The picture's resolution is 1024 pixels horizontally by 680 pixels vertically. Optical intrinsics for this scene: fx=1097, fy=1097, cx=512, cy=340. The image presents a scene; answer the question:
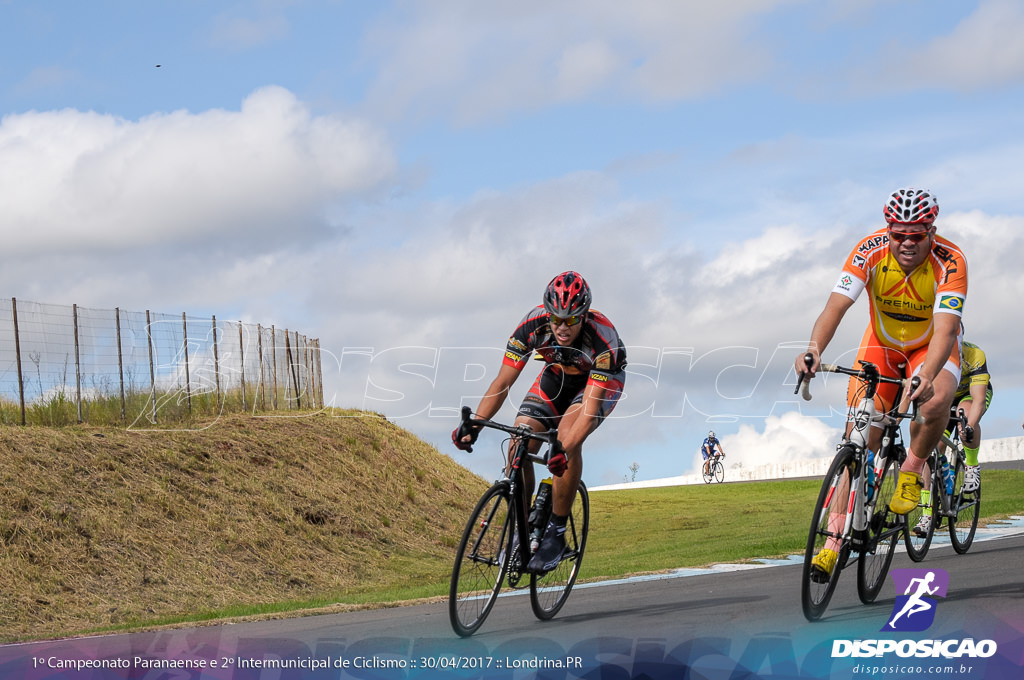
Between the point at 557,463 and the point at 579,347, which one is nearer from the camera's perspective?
the point at 557,463

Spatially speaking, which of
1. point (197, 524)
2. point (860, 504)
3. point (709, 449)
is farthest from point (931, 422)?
point (709, 449)

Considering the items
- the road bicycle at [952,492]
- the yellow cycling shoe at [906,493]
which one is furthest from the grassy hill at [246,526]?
the yellow cycling shoe at [906,493]

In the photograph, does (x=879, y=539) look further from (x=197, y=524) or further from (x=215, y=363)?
(x=215, y=363)

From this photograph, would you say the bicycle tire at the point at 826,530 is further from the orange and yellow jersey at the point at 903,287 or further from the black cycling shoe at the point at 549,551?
the black cycling shoe at the point at 549,551

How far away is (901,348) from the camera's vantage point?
8.12 meters

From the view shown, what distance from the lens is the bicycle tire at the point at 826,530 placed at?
6.70m

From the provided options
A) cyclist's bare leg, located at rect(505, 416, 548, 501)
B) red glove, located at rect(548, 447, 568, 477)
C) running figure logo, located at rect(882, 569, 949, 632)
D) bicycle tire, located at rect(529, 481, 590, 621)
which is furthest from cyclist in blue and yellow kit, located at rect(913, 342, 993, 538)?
red glove, located at rect(548, 447, 568, 477)

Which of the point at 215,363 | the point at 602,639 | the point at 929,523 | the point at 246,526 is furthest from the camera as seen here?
the point at 215,363

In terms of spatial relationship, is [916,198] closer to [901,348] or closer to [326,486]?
[901,348]

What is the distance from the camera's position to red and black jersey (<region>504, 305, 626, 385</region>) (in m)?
7.82

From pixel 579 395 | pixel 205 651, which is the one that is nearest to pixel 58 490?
pixel 205 651

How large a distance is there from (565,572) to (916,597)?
2.49 m

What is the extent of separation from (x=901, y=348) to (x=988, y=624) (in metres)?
2.21

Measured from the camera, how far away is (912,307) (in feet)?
25.9
